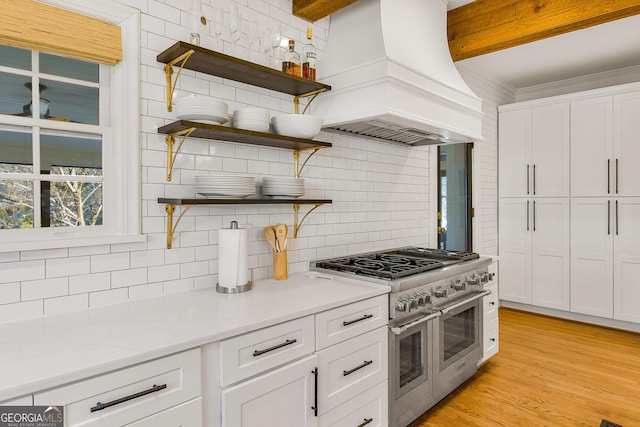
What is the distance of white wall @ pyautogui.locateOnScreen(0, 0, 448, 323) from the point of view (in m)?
1.60

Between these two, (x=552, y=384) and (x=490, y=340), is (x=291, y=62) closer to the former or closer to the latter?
(x=490, y=340)

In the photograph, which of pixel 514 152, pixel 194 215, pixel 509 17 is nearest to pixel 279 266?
pixel 194 215

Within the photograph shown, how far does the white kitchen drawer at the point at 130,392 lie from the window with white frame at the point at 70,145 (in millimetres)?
723

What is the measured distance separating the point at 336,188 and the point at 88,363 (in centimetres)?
195

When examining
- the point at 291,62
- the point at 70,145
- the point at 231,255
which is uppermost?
the point at 291,62

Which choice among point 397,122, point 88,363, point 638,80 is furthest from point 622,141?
point 88,363

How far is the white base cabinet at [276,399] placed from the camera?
1433mm

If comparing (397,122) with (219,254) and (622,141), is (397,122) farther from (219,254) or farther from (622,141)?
(622,141)

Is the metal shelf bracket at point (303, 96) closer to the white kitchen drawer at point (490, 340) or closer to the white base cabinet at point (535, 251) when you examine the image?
the white kitchen drawer at point (490, 340)

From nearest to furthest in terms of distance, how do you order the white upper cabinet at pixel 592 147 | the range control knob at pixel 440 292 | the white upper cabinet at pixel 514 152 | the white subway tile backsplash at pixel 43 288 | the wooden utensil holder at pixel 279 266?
1. the white subway tile backsplash at pixel 43 288
2. the wooden utensil holder at pixel 279 266
3. the range control knob at pixel 440 292
4. the white upper cabinet at pixel 592 147
5. the white upper cabinet at pixel 514 152

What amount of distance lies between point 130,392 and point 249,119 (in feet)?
4.48

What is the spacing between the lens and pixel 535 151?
15.0ft

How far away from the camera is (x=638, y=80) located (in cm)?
428
